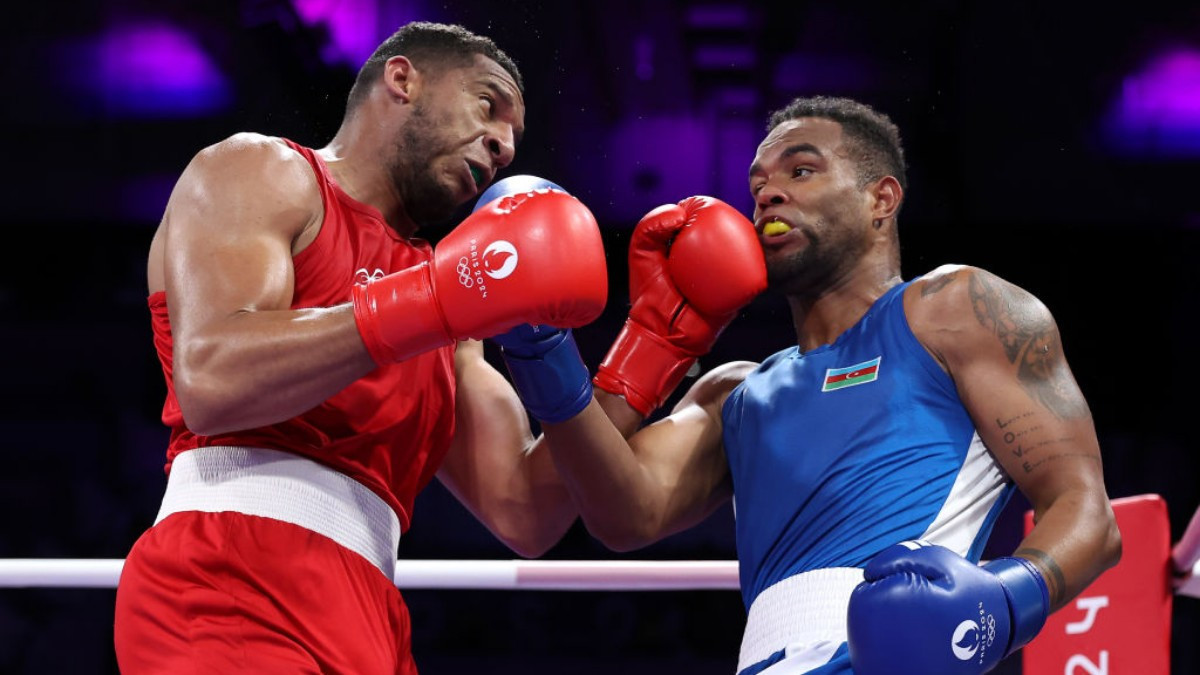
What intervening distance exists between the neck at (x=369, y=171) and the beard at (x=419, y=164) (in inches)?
0.8

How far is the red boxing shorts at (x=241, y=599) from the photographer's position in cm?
178

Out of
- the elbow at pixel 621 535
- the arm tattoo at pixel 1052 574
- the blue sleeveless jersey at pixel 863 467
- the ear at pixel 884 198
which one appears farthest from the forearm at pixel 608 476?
the arm tattoo at pixel 1052 574

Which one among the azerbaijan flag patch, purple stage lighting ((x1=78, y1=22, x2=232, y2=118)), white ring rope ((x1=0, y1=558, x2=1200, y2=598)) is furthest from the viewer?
purple stage lighting ((x1=78, y1=22, x2=232, y2=118))

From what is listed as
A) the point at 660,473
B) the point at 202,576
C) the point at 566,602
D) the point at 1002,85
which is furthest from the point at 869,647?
the point at 1002,85

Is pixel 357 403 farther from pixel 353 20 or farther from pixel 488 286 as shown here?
pixel 353 20

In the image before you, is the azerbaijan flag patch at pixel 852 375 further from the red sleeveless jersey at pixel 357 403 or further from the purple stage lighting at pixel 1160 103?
the purple stage lighting at pixel 1160 103

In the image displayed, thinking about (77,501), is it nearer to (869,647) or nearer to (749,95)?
(749,95)

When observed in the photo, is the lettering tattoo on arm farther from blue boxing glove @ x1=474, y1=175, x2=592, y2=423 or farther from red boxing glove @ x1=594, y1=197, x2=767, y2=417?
blue boxing glove @ x1=474, y1=175, x2=592, y2=423

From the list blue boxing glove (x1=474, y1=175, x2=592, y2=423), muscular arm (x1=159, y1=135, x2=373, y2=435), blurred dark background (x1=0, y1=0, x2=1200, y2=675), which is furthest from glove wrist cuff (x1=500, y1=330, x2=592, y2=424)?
blurred dark background (x1=0, y1=0, x2=1200, y2=675)

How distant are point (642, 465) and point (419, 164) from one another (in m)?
0.76

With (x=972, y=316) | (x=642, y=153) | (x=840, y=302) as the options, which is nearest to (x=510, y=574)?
(x=840, y=302)

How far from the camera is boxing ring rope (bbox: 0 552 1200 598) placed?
256 cm

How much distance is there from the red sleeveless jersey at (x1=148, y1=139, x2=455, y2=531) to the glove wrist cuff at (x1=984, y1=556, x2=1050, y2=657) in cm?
101

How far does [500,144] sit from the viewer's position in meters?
2.33
